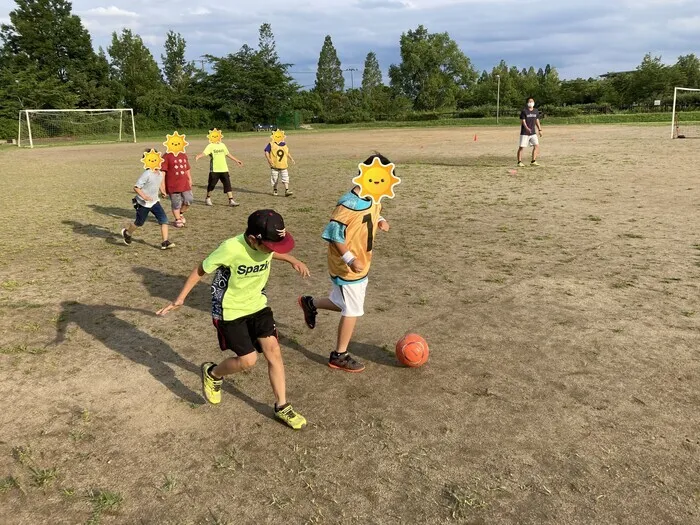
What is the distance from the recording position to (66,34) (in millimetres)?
73312

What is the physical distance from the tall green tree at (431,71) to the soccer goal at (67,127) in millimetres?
65284

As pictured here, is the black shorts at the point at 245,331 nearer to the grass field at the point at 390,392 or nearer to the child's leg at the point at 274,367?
the child's leg at the point at 274,367

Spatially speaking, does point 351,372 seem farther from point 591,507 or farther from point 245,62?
point 245,62

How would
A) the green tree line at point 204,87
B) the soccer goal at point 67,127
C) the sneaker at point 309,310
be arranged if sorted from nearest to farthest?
the sneaker at point 309,310 < the soccer goal at point 67,127 < the green tree line at point 204,87

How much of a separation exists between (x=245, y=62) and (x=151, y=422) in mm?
67680

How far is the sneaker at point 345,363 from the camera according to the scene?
4727 millimetres

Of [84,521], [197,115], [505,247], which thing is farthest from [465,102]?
[84,521]

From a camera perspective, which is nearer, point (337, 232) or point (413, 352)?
point (337, 232)

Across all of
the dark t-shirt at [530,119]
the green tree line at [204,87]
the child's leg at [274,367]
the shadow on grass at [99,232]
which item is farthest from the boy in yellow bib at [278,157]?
the green tree line at [204,87]

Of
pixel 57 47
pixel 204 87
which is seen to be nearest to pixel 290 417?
pixel 204 87

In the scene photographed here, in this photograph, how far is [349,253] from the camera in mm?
4355

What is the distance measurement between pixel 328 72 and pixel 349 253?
117459mm

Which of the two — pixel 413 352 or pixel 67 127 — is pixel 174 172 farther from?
pixel 67 127

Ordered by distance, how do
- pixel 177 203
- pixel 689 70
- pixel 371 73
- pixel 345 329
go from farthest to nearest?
pixel 371 73 → pixel 689 70 → pixel 177 203 → pixel 345 329
